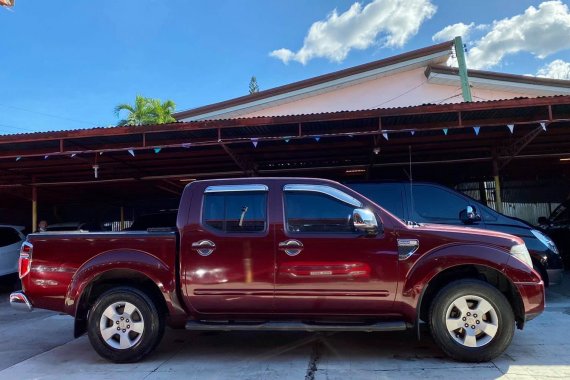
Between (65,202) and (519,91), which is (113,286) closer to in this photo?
(65,202)

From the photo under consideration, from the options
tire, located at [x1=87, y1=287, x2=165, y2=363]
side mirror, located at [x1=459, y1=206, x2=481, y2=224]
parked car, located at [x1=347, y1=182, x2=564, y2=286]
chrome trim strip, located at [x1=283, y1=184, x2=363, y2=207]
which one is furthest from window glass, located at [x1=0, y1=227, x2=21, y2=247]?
side mirror, located at [x1=459, y1=206, x2=481, y2=224]

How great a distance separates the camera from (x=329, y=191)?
17.6ft

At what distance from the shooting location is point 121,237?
543 centimetres

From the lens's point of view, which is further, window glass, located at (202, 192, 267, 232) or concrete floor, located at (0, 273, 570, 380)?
window glass, located at (202, 192, 267, 232)

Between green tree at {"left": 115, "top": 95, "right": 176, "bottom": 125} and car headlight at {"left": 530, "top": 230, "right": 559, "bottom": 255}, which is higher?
green tree at {"left": 115, "top": 95, "right": 176, "bottom": 125}

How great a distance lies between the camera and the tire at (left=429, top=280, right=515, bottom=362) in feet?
16.1

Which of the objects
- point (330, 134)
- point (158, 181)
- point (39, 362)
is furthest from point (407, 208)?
point (158, 181)

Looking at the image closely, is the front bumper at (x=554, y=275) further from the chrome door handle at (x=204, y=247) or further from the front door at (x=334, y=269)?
the chrome door handle at (x=204, y=247)

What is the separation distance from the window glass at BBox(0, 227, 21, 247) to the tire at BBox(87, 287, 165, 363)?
24.8ft

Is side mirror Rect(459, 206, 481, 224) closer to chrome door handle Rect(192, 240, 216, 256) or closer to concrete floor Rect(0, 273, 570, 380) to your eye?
concrete floor Rect(0, 273, 570, 380)

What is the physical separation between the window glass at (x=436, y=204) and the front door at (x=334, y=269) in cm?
267

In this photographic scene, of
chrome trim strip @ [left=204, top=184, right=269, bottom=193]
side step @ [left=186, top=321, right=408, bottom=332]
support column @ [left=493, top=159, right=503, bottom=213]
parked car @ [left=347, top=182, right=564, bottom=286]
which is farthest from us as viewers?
support column @ [left=493, top=159, right=503, bottom=213]

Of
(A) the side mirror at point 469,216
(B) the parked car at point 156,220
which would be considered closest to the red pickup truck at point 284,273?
(A) the side mirror at point 469,216

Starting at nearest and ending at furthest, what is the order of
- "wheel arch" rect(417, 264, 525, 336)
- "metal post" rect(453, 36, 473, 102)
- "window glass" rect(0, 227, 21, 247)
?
"wheel arch" rect(417, 264, 525, 336), "window glass" rect(0, 227, 21, 247), "metal post" rect(453, 36, 473, 102)
